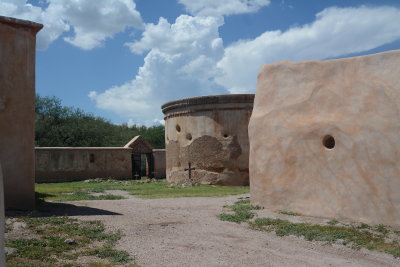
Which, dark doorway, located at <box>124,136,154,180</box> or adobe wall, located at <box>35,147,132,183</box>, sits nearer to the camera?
adobe wall, located at <box>35,147,132,183</box>

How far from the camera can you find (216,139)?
18.7 meters

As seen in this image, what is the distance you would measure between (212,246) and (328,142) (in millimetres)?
3793

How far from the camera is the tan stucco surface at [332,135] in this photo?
8.07 meters

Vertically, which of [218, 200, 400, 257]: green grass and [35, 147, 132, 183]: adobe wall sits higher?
[35, 147, 132, 183]: adobe wall

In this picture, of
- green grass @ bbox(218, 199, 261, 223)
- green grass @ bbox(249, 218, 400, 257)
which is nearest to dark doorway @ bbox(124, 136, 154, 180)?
green grass @ bbox(218, 199, 261, 223)

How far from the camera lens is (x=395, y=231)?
756 centimetres

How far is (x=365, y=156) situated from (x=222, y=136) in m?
10.6

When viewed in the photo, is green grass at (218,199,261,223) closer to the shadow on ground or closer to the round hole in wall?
the round hole in wall

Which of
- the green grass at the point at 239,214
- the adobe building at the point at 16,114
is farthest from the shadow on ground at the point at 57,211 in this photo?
the green grass at the point at 239,214

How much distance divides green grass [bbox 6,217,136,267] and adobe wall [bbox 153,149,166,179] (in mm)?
18554

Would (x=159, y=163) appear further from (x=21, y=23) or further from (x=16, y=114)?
(x=21, y=23)

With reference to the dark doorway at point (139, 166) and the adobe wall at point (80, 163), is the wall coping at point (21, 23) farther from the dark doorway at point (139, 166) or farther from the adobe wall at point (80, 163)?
the dark doorway at point (139, 166)

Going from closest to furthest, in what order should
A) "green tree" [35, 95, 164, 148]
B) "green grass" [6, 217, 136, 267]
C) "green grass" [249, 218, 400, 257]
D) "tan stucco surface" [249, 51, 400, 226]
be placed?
"green grass" [6, 217, 136, 267]
"green grass" [249, 218, 400, 257]
"tan stucco surface" [249, 51, 400, 226]
"green tree" [35, 95, 164, 148]

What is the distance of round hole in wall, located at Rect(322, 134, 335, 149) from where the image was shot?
9.00 metres
